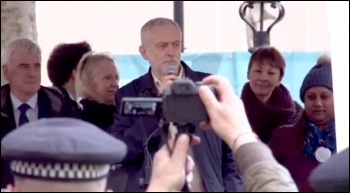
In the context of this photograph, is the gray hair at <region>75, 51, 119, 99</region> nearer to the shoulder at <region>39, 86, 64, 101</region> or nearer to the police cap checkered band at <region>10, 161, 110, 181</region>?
the shoulder at <region>39, 86, 64, 101</region>

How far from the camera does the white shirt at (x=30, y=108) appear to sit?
4.53m

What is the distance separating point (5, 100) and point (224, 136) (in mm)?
2742

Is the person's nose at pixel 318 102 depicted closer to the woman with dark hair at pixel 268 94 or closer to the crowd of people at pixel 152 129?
the crowd of people at pixel 152 129

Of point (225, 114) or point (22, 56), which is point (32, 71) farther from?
point (225, 114)

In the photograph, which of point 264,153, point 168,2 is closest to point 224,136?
point 264,153

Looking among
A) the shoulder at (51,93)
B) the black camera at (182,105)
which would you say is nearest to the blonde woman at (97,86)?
the shoulder at (51,93)

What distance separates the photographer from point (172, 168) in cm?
199

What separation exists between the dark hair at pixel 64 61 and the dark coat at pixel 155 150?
145 cm

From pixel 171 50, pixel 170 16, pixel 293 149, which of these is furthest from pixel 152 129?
pixel 170 16

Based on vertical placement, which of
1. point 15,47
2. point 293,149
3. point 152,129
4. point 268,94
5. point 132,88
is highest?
point 15,47

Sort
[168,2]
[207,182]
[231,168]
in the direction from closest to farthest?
1. [207,182]
2. [231,168]
3. [168,2]

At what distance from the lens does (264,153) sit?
1999 millimetres

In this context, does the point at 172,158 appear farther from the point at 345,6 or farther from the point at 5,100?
the point at 5,100

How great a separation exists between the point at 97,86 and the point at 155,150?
1.23 meters
